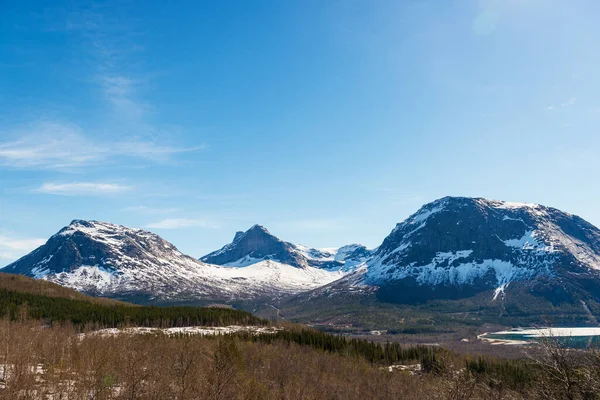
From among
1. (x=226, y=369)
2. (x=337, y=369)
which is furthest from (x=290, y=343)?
(x=226, y=369)

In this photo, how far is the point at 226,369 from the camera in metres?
50.6

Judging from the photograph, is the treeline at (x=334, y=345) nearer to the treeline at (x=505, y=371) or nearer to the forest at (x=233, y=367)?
the forest at (x=233, y=367)

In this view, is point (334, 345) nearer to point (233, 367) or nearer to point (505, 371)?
point (505, 371)

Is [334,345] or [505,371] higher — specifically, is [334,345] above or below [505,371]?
above

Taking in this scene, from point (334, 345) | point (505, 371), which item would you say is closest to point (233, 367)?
point (334, 345)

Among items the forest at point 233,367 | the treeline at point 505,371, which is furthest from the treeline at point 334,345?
the treeline at point 505,371

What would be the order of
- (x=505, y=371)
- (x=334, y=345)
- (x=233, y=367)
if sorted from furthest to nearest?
(x=334, y=345)
(x=505, y=371)
(x=233, y=367)

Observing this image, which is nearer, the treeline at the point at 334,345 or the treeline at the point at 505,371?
the treeline at the point at 505,371

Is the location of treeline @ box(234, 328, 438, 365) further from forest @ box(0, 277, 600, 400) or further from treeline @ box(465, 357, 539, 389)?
treeline @ box(465, 357, 539, 389)

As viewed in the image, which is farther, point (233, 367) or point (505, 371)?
point (505, 371)

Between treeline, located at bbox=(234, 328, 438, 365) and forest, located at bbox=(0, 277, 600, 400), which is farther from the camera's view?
treeline, located at bbox=(234, 328, 438, 365)

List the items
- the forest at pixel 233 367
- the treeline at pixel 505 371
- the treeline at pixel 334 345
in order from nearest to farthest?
the forest at pixel 233 367 < the treeline at pixel 505 371 < the treeline at pixel 334 345

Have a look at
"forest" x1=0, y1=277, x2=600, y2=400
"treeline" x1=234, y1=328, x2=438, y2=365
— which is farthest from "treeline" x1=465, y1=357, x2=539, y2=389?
"treeline" x1=234, y1=328, x2=438, y2=365

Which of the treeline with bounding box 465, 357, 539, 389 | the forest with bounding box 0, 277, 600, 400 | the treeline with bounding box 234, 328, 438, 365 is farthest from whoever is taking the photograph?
the treeline with bounding box 234, 328, 438, 365
